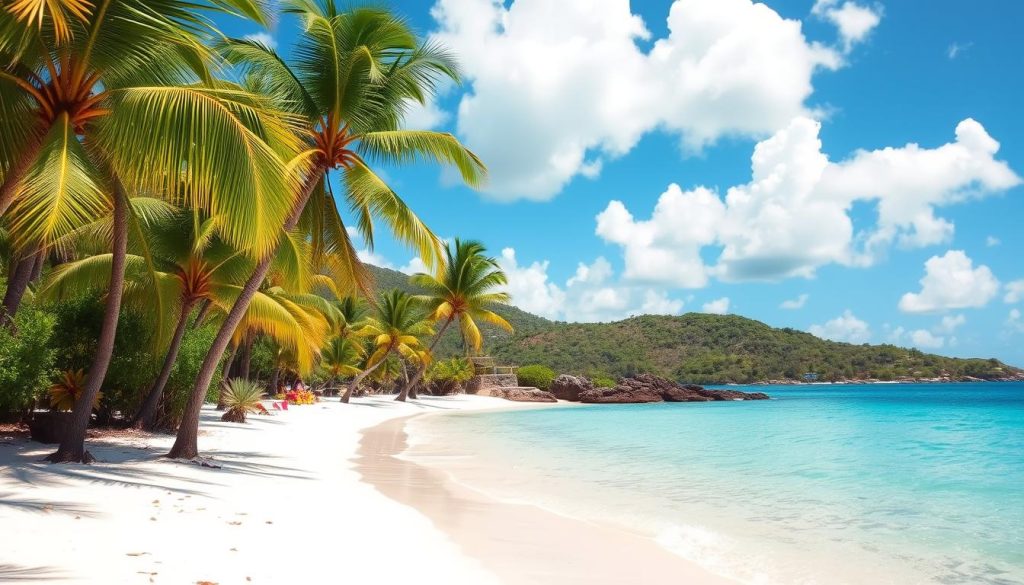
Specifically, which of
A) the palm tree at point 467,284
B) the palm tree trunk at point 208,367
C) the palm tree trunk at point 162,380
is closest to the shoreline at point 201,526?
the palm tree trunk at point 208,367

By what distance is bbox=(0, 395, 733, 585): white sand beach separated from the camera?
4.05 m

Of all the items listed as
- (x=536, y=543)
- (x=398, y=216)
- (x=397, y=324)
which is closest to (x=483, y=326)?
(x=397, y=324)

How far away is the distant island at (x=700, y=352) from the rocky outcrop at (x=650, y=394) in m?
20.5

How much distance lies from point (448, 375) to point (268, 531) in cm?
4241

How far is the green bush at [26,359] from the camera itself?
8195mm

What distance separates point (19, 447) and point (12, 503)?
4.13 meters

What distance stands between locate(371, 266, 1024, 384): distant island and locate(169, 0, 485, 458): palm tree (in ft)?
203

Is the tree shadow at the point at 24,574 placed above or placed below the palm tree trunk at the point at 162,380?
below

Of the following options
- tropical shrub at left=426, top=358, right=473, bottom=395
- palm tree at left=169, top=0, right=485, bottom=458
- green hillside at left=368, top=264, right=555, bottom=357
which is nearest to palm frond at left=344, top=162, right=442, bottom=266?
palm tree at left=169, top=0, right=485, bottom=458

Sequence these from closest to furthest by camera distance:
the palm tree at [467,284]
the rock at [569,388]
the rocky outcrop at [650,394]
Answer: the palm tree at [467,284]
the rocky outcrop at [650,394]
the rock at [569,388]

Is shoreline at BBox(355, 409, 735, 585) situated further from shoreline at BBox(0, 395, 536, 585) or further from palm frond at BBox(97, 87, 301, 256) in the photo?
palm frond at BBox(97, 87, 301, 256)

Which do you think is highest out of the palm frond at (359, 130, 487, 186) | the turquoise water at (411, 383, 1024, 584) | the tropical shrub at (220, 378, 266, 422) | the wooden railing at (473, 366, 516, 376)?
the palm frond at (359, 130, 487, 186)

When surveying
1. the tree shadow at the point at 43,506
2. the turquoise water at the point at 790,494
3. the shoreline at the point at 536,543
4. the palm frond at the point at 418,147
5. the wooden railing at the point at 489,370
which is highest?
the palm frond at the point at 418,147

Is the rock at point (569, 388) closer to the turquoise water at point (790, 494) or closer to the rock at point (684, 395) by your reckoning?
the rock at point (684, 395)
